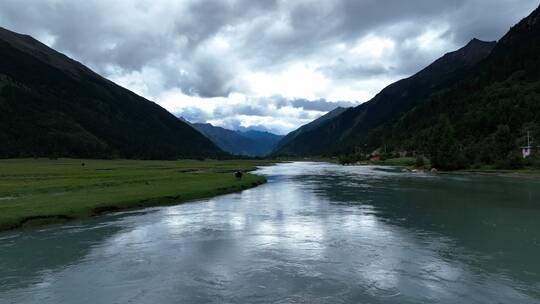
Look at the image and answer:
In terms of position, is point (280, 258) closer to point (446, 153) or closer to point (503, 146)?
point (446, 153)

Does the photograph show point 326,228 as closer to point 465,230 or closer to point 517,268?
point 465,230

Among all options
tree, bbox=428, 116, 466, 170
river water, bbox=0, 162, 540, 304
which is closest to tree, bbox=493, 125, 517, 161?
tree, bbox=428, 116, 466, 170

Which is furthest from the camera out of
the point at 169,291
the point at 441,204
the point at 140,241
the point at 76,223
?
the point at 441,204

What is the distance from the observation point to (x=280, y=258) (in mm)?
22031

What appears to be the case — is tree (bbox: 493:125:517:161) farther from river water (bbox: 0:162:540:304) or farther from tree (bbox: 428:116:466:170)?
river water (bbox: 0:162:540:304)

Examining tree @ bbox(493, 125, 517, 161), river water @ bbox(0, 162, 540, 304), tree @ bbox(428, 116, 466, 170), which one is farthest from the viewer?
tree @ bbox(428, 116, 466, 170)

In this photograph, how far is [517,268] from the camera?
64.8ft

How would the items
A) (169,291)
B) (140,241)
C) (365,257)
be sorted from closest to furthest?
(169,291) < (365,257) < (140,241)

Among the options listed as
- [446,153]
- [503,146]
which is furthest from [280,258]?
[503,146]

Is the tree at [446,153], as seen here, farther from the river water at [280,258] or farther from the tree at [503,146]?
the river water at [280,258]

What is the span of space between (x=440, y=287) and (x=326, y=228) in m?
14.0

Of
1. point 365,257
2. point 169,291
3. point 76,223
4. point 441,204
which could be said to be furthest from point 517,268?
point 76,223

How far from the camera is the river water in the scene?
1648cm

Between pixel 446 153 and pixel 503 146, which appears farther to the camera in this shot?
pixel 446 153
